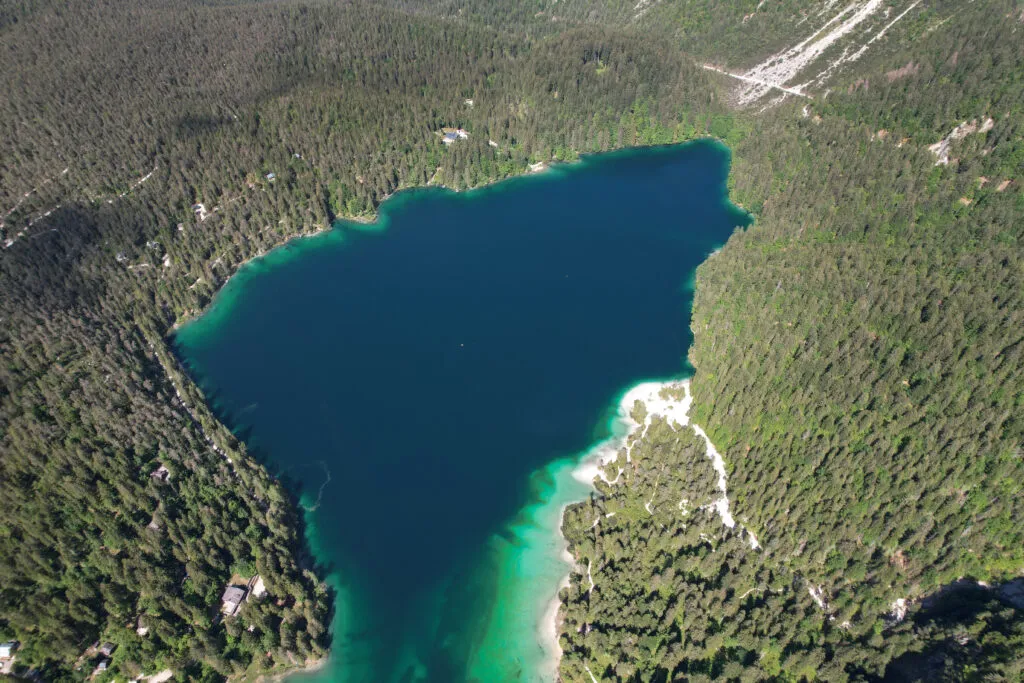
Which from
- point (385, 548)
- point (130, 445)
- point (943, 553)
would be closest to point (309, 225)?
point (130, 445)

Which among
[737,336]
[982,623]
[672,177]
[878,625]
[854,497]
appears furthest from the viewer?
[672,177]

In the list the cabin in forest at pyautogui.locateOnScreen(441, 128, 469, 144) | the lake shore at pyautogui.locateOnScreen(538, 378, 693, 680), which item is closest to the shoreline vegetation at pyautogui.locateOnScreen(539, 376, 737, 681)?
the lake shore at pyautogui.locateOnScreen(538, 378, 693, 680)

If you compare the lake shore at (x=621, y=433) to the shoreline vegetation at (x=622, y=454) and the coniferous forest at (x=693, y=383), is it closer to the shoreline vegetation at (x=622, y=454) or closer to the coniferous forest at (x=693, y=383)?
the shoreline vegetation at (x=622, y=454)

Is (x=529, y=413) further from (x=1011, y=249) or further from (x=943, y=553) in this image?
(x=1011, y=249)

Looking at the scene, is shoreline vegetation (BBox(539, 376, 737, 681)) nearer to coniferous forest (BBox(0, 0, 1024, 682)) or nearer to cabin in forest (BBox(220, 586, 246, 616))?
coniferous forest (BBox(0, 0, 1024, 682))

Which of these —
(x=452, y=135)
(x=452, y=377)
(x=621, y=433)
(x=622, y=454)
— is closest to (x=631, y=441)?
(x=621, y=433)

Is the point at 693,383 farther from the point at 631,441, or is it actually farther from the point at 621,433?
the point at 631,441
